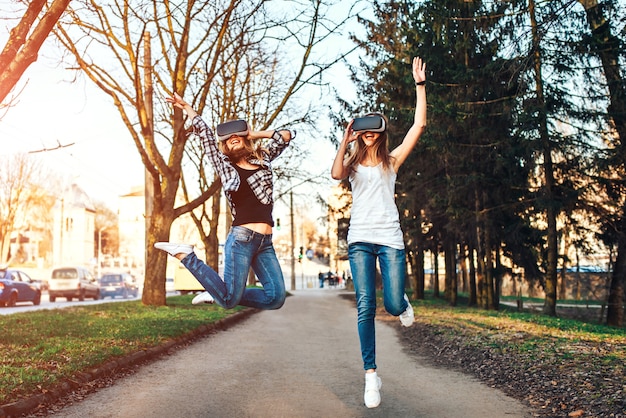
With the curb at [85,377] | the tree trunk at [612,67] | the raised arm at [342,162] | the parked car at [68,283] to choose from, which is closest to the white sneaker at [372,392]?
the raised arm at [342,162]

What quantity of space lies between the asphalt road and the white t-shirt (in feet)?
5.73

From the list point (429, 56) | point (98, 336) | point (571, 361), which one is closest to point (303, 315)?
point (429, 56)

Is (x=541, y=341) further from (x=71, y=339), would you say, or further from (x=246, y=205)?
(x=71, y=339)

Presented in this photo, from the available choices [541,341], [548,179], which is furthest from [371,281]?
[548,179]

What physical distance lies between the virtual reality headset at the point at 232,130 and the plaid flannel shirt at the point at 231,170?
179mm

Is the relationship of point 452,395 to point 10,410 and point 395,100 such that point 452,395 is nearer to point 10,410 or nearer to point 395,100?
point 10,410

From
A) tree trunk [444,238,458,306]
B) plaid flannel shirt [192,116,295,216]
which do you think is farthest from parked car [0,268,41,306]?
plaid flannel shirt [192,116,295,216]

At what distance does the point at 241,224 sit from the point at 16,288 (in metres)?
24.5

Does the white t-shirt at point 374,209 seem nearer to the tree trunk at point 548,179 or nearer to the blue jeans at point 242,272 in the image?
the blue jeans at point 242,272

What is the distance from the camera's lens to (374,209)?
18.2 ft

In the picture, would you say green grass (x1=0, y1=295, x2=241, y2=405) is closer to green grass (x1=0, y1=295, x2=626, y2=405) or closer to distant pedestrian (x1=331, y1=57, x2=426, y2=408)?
green grass (x1=0, y1=295, x2=626, y2=405)

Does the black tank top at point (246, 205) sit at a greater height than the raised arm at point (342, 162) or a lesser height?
lesser

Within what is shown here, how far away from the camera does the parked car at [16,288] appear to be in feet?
87.5

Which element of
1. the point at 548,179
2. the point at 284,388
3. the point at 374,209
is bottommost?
the point at 284,388
